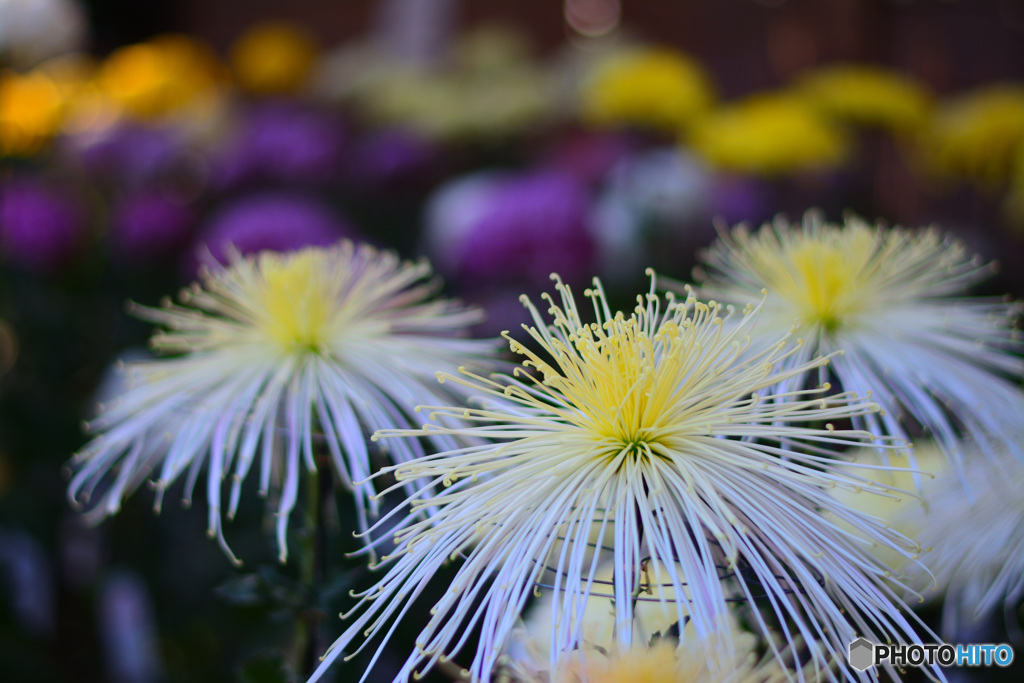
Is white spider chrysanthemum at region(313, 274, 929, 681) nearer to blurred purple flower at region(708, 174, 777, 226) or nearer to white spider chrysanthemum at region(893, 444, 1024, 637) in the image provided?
white spider chrysanthemum at region(893, 444, 1024, 637)

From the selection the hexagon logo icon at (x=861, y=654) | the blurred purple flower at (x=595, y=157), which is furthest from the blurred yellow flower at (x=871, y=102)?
the hexagon logo icon at (x=861, y=654)

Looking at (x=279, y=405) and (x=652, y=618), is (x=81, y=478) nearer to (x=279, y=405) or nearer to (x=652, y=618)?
(x=279, y=405)

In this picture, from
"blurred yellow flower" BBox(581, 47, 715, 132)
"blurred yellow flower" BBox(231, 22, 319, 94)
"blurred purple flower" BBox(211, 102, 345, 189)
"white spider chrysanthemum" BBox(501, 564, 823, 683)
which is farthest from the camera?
"blurred yellow flower" BBox(231, 22, 319, 94)

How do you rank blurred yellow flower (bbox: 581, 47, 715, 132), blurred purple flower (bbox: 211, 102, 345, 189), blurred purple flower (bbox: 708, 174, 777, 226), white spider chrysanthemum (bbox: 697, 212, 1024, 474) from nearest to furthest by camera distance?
white spider chrysanthemum (bbox: 697, 212, 1024, 474)
blurred yellow flower (bbox: 581, 47, 715, 132)
blurred purple flower (bbox: 211, 102, 345, 189)
blurred purple flower (bbox: 708, 174, 777, 226)

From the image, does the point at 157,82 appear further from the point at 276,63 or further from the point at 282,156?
the point at 282,156

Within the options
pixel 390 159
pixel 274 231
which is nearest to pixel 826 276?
pixel 274 231

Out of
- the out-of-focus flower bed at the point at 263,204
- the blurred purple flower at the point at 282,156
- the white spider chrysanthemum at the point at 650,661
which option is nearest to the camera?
the white spider chrysanthemum at the point at 650,661

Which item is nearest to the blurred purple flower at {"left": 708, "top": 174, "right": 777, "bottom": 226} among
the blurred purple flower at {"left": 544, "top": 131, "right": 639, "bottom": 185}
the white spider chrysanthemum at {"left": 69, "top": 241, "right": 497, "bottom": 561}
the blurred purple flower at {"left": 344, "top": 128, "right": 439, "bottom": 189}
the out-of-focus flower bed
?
the out-of-focus flower bed

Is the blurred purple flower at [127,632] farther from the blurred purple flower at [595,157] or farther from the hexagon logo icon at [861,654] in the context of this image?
the hexagon logo icon at [861,654]
